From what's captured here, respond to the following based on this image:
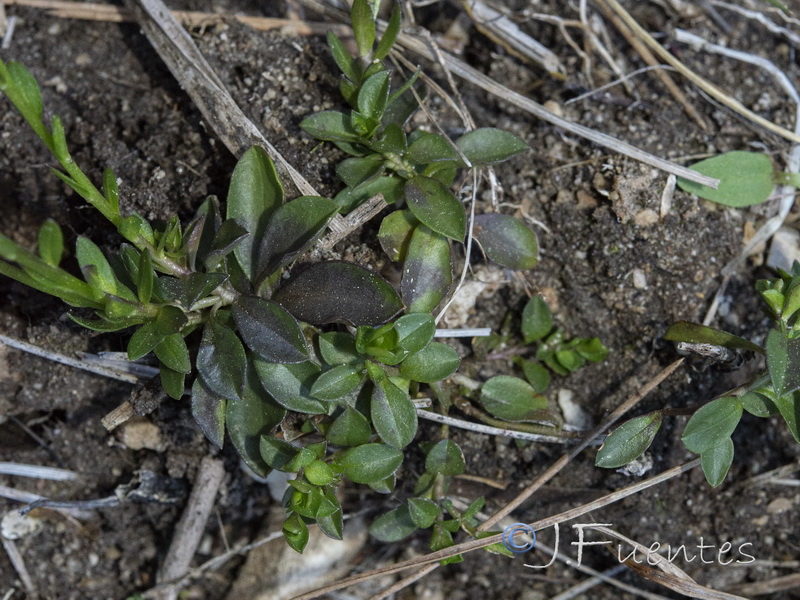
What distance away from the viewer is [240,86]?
7.83 ft

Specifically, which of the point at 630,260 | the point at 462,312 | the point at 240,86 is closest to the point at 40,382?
the point at 240,86

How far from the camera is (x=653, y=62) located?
2.65 metres

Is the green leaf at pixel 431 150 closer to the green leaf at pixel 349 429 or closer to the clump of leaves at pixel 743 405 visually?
the green leaf at pixel 349 429

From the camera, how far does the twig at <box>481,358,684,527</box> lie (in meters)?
2.20

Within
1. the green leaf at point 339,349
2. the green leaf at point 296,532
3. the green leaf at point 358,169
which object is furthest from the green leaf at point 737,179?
the green leaf at point 296,532

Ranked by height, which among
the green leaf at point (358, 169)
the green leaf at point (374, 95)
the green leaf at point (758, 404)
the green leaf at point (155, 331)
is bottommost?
the green leaf at point (758, 404)

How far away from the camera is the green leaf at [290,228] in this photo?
1.96 m

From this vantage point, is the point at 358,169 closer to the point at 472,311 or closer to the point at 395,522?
the point at 472,311

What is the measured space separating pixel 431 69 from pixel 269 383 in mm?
1251

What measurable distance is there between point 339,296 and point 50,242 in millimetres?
737

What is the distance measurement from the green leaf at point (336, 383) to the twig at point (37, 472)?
1196mm

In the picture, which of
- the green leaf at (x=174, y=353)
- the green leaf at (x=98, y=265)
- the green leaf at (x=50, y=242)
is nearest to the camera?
the green leaf at (x=50, y=242)

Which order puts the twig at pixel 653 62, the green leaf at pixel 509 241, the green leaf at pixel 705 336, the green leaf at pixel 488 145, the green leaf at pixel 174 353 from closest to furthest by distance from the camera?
the green leaf at pixel 174 353 → the green leaf at pixel 705 336 → the green leaf at pixel 488 145 → the green leaf at pixel 509 241 → the twig at pixel 653 62

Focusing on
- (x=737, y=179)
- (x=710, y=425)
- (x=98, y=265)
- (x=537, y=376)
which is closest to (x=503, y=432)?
(x=537, y=376)
